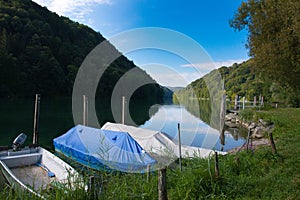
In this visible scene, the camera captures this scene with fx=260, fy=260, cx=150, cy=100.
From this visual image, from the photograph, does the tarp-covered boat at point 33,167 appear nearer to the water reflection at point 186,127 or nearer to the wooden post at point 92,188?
the wooden post at point 92,188

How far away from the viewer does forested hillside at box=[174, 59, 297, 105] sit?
651 centimetres

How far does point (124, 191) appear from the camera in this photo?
359cm

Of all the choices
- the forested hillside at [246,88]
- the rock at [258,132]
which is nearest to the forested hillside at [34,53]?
the forested hillside at [246,88]

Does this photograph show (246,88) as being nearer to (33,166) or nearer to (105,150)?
(105,150)

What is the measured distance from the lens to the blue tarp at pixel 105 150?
6445mm

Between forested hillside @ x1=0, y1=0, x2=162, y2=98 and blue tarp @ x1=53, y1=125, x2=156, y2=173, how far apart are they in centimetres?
3086

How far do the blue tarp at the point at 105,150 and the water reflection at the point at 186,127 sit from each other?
5.37ft

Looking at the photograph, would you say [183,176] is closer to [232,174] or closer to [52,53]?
[232,174]

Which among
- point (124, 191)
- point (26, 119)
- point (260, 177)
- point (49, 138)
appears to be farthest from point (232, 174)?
point (26, 119)

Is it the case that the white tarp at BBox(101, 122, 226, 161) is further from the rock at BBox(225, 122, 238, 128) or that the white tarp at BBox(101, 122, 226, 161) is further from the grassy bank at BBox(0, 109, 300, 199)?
the rock at BBox(225, 122, 238, 128)

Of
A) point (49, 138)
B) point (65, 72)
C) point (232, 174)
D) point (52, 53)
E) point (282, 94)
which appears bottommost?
point (49, 138)

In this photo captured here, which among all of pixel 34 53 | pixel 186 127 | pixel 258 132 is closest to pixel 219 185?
pixel 186 127

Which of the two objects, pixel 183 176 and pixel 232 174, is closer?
pixel 183 176

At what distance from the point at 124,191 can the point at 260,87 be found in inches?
1167
